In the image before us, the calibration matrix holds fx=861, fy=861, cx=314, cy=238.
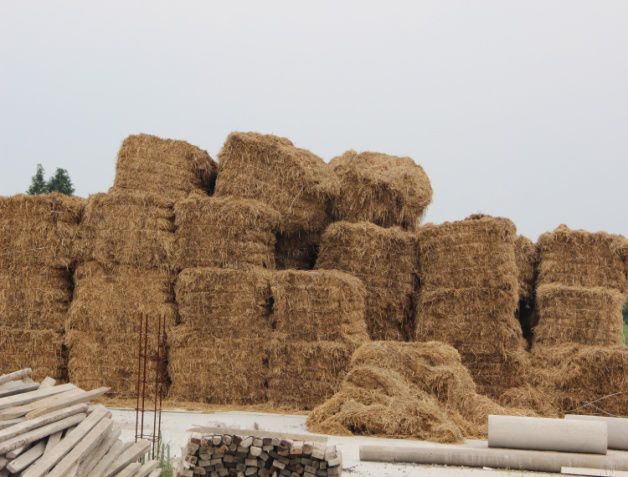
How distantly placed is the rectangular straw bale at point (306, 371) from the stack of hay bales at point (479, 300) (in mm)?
1844

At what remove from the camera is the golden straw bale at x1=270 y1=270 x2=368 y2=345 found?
13469 millimetres

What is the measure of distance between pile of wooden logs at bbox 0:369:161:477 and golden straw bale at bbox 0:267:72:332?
→ 592cm

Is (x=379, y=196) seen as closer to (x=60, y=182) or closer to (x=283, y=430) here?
(x=283, y=430)

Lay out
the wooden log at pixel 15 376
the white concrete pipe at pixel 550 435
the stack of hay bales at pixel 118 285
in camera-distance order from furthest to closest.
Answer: the stack of hay bales at pixel 118 285 < the white concrete pipe at pixel 550 435 < the wooden log at pixel 15 376

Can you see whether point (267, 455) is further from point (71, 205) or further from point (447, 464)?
point (71, 205)

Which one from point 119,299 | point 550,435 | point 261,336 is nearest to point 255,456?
point 550,435

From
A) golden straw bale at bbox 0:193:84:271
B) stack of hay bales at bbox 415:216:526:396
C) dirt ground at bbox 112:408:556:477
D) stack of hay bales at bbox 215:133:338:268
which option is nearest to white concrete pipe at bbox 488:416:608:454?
dirt ground at bbox 112:408:556:477

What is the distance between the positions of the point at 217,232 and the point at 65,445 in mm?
7300

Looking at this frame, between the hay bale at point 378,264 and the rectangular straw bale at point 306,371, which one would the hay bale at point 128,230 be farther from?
the hay bale at point 378,264

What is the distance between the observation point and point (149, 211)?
1398cm

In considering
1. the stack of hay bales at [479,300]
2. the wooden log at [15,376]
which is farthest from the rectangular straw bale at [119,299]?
the wooden log at [15,376]

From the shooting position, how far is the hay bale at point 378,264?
1453 cm

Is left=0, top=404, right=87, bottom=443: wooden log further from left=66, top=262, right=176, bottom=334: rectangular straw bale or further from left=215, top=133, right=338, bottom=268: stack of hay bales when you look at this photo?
left=215, top=133, right=338, bottom=268: stack of hay bales

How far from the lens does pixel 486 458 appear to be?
9391 mm
